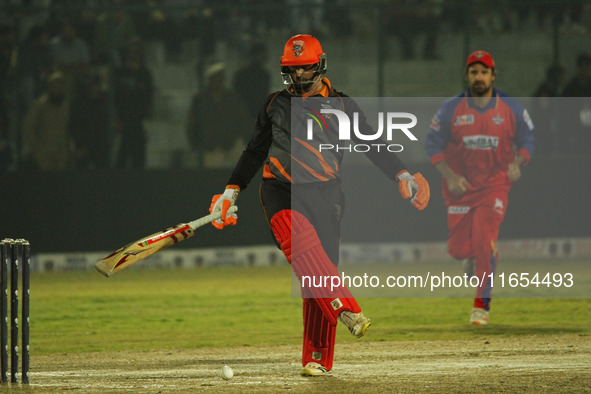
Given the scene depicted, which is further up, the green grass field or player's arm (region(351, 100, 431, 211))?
player's arm (region(351, 100, 431, 211))

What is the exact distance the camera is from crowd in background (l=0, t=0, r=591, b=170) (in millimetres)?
16266

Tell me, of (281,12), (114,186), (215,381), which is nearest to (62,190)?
(114,186)

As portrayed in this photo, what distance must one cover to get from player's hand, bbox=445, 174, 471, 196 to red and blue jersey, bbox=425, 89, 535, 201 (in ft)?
0.20

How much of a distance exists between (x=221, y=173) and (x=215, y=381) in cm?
877

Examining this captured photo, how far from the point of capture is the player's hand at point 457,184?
11.5m

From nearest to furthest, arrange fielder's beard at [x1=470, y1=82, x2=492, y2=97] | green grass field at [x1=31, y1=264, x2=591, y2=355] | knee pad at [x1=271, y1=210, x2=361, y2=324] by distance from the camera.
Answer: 1. knee pad at [x1=271, y1=210, x2=361, y2=324]
2. green grass field at [x1=31, y1=264, x2=591, y2=355]
3. fielder's beard at [x1=470, y1=82, x2=492, y2=97]

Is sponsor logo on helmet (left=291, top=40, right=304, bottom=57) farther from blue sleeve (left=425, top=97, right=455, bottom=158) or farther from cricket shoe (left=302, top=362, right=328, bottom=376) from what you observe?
blue sleeve (left=425, top=97, right=455, bottom=158)

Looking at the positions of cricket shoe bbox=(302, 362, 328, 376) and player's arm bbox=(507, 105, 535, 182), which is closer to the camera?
cricket shoe bbox=(302, 362, 328, 376)

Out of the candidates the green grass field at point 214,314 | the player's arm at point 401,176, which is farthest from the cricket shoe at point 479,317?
the player's arm at point 401,176

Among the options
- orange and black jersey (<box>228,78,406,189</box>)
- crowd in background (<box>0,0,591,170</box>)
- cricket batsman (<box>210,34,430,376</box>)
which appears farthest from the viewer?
crowd in background (<box>0,0,591,170</box>)

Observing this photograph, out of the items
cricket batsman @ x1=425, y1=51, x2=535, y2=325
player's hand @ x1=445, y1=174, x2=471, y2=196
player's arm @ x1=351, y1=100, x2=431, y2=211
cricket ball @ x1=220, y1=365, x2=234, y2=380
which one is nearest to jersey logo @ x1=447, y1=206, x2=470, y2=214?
cricket batsman @ x1=425, y1=51, x2=535, y2=325

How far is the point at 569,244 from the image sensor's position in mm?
17203

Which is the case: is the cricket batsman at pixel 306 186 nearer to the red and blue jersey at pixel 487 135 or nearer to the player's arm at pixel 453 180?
the player's arm at pixel 453 180

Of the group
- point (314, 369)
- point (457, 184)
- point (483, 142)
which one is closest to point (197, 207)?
point (457, 184)
